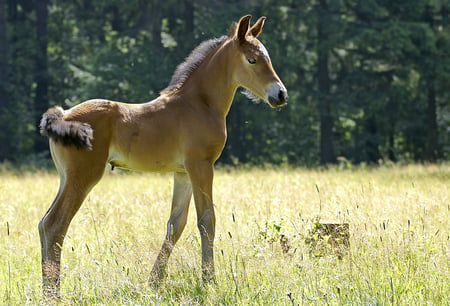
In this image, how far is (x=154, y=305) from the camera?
5234mm

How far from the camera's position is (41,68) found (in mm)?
25812

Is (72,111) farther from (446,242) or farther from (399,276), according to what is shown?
(446,242)

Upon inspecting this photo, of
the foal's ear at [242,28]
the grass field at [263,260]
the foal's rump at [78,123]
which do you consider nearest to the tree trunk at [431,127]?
the grass field at [263,260]

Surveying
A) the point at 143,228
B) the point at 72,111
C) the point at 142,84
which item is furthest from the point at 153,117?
the point at 142,84

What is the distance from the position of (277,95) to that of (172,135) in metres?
0.99

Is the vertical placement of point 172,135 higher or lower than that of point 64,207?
higher

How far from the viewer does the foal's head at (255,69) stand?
6242 mm

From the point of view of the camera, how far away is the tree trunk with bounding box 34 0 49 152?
25297 mm

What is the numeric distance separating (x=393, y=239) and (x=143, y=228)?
122 inches

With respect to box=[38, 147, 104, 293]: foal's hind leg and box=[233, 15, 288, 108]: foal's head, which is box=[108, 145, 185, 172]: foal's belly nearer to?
box=[38, 147, 104, 293]: foal's hind leg

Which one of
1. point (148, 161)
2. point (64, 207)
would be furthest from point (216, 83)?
point (64, 207)

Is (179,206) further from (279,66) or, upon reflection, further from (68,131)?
(279,66)

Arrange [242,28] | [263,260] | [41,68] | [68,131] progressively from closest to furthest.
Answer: [68,131], [263,260], [242,28], [41,68]

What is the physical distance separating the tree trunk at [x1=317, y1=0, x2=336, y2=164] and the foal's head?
17692 mm
